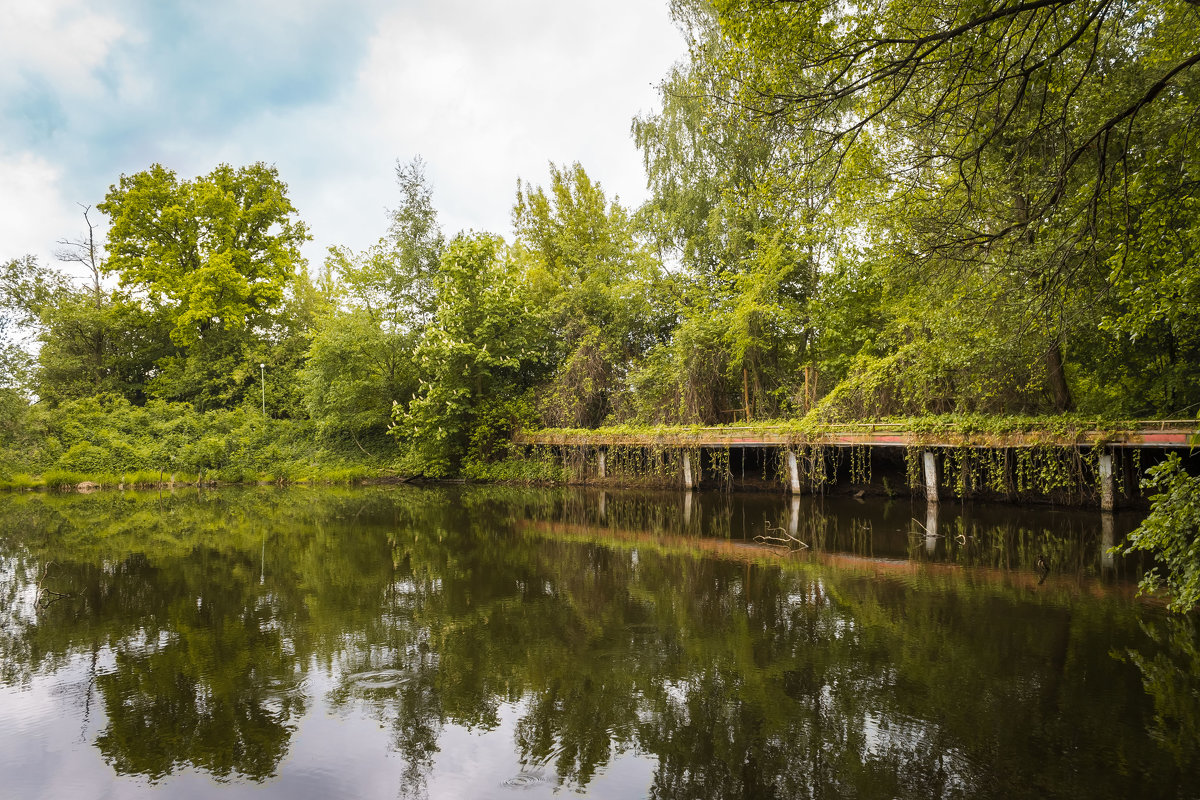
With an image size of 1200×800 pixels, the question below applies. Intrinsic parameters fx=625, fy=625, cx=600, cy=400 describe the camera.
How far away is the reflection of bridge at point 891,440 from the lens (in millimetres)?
12023

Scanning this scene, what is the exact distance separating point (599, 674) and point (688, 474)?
15.4 meters

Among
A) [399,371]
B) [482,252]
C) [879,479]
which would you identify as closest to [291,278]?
[399,371]

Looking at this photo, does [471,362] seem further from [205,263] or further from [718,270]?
[205,263]

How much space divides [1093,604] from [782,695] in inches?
184

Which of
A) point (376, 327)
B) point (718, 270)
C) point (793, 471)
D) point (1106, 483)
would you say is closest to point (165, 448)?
point (376, 327)

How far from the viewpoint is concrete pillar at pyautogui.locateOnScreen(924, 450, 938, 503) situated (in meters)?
15.2

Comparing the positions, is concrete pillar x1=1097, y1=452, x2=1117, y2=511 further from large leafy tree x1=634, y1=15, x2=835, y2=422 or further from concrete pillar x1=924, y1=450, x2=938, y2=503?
large leafy tree x1=634, y1=15, x2=835, y2=422

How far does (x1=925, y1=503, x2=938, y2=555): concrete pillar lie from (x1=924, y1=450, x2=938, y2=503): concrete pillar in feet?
0.23

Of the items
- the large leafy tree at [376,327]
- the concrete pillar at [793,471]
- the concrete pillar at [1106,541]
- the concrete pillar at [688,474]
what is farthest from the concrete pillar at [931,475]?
the large leafy tree at [376,327]

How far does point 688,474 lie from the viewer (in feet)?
67.0

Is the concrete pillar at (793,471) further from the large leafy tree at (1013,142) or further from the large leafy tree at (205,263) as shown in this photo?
the large leafy tree at (205,263)

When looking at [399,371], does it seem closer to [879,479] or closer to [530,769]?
[879,479]

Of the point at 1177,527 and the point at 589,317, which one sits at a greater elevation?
the point at 589,317

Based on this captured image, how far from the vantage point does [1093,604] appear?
22.9 ft
